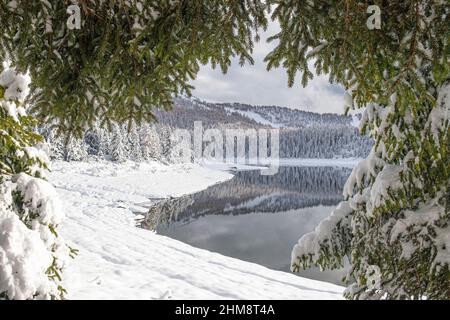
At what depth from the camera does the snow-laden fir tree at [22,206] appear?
9.89ft

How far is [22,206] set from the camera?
3.61m

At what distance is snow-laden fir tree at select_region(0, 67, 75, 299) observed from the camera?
3016 mm

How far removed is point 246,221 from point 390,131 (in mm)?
23136

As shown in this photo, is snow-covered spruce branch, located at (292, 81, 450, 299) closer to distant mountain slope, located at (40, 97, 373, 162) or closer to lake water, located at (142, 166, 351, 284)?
distant mountain slope, located at (40, 97, 373, 162)

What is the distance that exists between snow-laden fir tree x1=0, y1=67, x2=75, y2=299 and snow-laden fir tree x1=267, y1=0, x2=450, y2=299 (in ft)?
8.54

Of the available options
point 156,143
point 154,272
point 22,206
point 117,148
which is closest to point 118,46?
point 22,206

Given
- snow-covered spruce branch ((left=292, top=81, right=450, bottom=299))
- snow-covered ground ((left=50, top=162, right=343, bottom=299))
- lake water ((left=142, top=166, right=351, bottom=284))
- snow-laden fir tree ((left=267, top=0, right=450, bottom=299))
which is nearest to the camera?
snow-laden fir tree ((left=267, top=0, right=450, bottom=299))

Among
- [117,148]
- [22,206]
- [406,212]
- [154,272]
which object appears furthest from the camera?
[117,148]

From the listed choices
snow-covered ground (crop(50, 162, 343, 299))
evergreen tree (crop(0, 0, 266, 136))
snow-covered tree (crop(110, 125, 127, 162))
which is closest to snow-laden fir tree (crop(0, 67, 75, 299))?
evergreen tree (crop(0, 0, 266, 136))

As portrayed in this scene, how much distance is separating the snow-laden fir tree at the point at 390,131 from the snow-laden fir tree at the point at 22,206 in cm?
260

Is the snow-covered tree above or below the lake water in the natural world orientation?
above

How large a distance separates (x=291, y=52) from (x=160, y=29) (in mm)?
858

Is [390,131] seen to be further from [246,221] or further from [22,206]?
[246,221]
